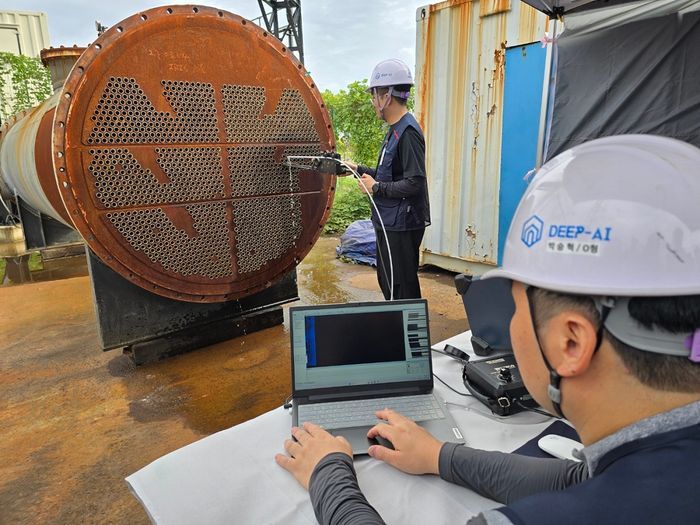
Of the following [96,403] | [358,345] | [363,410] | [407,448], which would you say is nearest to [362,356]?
[358,345]

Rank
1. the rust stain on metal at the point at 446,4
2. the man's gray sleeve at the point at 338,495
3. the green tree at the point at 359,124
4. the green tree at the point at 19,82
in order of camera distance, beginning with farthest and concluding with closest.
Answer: the green tree at the point at 359,124
the green tree at the point at 19,82
the rust stain on metal at the point at 446,4
the man's gray sleeve at the point at 338,495

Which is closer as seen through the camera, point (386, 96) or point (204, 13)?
point (204, 13)

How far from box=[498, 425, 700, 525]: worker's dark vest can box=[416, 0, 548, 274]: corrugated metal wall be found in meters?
4.34

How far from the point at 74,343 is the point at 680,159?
420 cm

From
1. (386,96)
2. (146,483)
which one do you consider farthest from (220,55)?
(146,483)

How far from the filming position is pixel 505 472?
103cm

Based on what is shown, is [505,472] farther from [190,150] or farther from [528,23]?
[528,23]

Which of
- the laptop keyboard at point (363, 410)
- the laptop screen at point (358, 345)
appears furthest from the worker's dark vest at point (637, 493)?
the laptop screen at point (358, 345)

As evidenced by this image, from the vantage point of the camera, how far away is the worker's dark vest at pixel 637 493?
0.56 meters

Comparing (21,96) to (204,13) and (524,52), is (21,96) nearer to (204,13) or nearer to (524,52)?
(204,13)

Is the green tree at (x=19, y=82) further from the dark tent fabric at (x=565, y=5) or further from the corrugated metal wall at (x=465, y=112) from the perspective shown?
the dark tent fabric at (x=565, y=5)

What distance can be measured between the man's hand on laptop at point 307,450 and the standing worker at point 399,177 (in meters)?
1.96

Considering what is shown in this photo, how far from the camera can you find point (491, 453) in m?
1.07

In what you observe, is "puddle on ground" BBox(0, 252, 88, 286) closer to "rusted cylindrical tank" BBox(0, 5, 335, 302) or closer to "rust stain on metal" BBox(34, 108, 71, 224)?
"rust stain on metal" BBox(34, 108, 71, 224)
